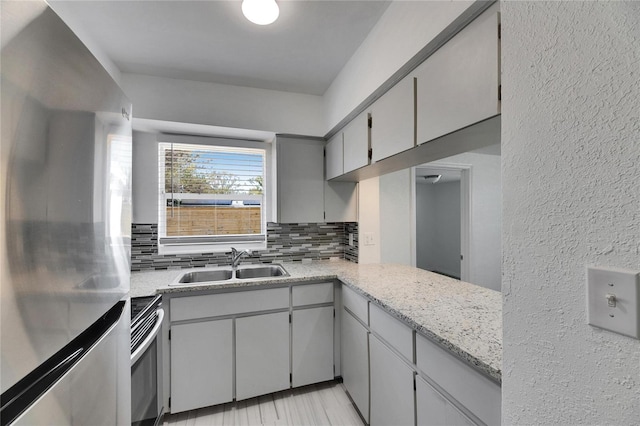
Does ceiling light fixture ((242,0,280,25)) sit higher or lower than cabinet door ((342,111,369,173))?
higher

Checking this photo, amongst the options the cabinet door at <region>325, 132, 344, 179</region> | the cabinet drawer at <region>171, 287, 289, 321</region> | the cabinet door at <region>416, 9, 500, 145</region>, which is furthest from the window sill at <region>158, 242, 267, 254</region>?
the cabinet door at <region>416, 9, 500, 145</region>

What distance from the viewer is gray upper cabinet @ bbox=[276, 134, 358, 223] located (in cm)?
245

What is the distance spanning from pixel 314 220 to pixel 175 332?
1379mm

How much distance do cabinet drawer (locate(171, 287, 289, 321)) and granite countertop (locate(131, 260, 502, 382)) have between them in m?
0.08

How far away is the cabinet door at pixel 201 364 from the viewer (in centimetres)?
180

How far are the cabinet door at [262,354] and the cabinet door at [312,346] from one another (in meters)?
0.07

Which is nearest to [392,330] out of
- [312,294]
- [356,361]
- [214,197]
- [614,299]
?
[356,361]

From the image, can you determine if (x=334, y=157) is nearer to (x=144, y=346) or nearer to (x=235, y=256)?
(x=235, y=256)

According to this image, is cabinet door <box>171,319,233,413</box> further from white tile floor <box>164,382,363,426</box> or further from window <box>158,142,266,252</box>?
window <box>158,142,266,252</box>

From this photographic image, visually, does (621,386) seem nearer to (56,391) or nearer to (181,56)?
(56,391)

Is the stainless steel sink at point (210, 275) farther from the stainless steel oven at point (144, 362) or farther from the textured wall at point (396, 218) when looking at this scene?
the textured wall at point (396, 218)

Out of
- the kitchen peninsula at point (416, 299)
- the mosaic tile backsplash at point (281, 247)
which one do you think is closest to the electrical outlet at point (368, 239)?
the mosaic tile backsplash at point (281, 247)

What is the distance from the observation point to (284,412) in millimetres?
1881

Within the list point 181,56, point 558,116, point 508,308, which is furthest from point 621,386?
point 181,56
